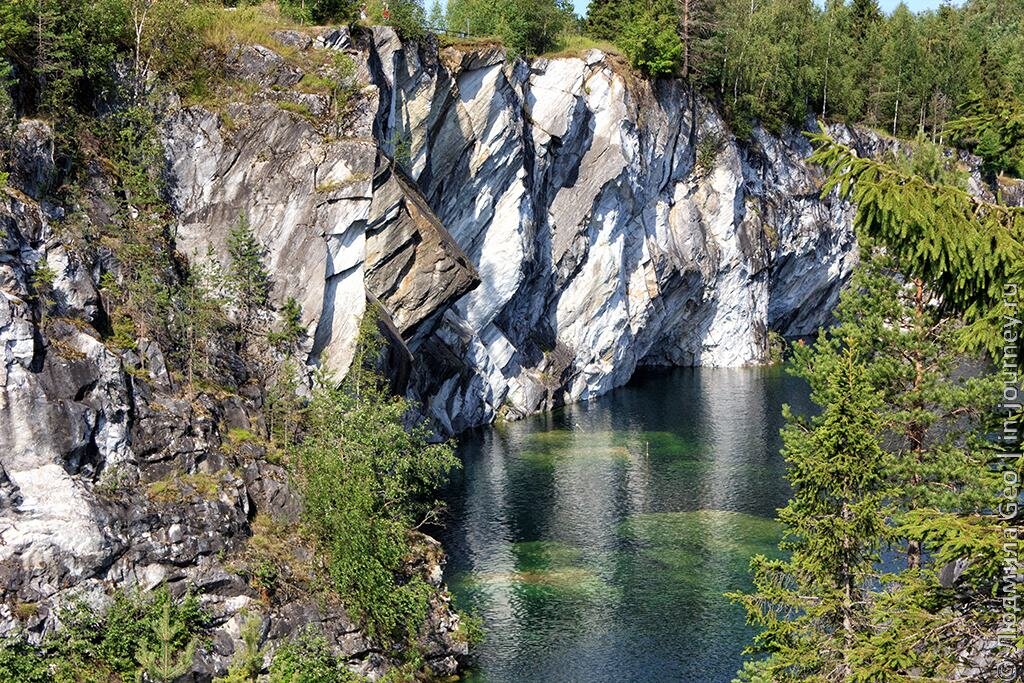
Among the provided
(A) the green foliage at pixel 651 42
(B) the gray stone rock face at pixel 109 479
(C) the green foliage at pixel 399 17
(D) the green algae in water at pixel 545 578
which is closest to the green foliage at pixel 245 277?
(B) the gray stone rock face at pixel 109 479

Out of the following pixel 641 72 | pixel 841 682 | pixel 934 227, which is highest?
pixel 641 72

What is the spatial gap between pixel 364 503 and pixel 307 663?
21.6ft

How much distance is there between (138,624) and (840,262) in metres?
97.0

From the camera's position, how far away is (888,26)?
129625 millimetres

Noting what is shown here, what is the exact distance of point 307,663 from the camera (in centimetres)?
3228

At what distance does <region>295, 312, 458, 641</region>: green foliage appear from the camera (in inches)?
1412

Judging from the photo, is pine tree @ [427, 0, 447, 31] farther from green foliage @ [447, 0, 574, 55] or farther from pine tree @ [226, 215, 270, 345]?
pine tree @ [226, 215, 270, 345]

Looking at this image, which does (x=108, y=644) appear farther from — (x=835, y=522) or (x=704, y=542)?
(x=704, y=542)

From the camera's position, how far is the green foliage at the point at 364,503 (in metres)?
35.9

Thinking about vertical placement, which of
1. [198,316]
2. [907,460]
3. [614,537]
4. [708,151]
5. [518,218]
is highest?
[708,151]

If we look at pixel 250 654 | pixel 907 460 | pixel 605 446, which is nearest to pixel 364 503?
pixel 250 654

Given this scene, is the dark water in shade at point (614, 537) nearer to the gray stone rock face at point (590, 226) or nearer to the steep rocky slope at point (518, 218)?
the gray stone rock face at point (590, 226)

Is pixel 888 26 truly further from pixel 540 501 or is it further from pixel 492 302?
pixel 540 501

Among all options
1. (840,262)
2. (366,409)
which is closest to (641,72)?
(840,262)
